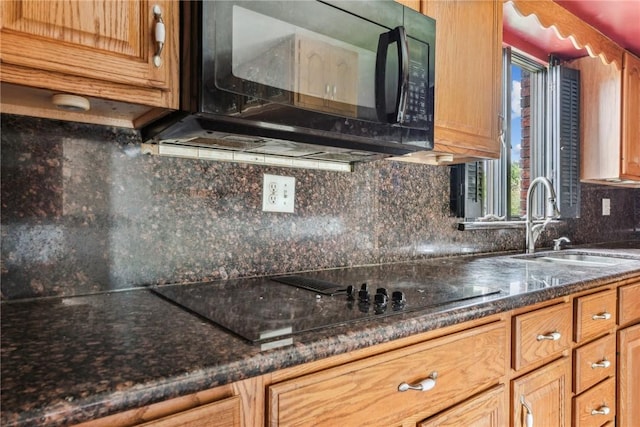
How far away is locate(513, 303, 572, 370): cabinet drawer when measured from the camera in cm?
110

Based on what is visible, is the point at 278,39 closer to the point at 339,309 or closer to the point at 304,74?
the point at 304,74

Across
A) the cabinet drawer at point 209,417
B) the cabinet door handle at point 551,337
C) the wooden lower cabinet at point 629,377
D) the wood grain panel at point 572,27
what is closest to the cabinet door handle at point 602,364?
the wooden lower cabinet at point 629,377

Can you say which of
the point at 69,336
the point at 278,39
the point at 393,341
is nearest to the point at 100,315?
the point at 69,336

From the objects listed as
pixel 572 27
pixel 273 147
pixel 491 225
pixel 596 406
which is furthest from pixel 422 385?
pixel 572 27

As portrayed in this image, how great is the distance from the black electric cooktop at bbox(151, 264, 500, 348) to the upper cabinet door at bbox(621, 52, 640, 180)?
6.44 feet

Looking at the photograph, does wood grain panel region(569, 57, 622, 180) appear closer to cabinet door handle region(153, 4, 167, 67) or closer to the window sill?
the window sill

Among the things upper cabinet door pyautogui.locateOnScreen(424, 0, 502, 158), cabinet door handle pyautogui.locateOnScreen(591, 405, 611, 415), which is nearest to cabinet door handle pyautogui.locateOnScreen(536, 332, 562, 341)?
cabinet door handle pyautogui.locateOnScreen(591, 405, 611, 415)

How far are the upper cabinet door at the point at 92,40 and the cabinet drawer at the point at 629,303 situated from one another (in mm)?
1663

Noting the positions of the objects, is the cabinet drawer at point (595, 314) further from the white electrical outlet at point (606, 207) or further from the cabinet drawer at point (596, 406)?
the white electrical outlet at point (606, 207)

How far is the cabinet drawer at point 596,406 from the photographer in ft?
4.37

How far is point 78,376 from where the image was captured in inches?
21.1

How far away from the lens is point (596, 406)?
1.43 meters

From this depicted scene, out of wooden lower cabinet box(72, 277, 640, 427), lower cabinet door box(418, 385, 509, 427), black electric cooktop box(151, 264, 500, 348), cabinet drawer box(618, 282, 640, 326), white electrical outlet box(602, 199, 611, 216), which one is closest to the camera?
wooden lower cabinet box(72, 277, 640, 427)

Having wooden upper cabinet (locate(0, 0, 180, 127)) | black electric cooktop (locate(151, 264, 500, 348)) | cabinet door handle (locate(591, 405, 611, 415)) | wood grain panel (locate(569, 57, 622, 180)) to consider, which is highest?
wood grain panel (locate(569, 57, 622, 180))
